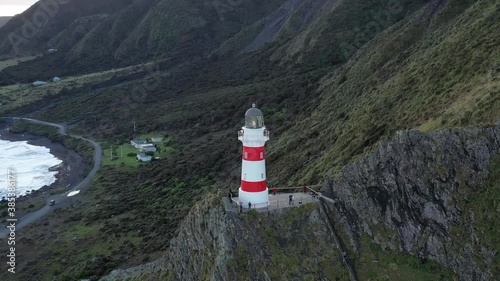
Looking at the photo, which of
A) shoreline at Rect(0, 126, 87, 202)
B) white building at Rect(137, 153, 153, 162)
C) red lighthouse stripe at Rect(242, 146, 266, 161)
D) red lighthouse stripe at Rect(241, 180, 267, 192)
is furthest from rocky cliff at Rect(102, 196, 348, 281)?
white building at Rect(137, 153, 153, 162)

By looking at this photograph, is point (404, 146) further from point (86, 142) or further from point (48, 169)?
point (86, 142)

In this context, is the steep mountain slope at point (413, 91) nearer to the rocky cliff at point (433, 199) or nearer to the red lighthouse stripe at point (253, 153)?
the rocky cliff at point (433, 199)

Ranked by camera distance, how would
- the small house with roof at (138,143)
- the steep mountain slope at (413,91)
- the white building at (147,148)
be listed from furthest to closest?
the small house with roof at (138,143), the white building at (147,148), the steep mountain slope at (413,91)

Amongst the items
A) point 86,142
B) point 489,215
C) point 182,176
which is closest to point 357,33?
point 182,176

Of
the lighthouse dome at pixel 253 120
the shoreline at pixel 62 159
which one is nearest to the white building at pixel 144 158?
the shoreline at pixel 62 159

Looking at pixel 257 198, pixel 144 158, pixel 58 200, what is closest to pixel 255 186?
pixel 257 198

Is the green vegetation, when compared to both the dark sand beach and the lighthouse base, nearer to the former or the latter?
the dark sand beach

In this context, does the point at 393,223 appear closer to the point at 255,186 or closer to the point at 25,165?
the point at 255,186

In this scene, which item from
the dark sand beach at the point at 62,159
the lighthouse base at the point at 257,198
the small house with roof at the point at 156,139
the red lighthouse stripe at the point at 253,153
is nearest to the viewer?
the red lighthouse stripe at the point at 253,153
